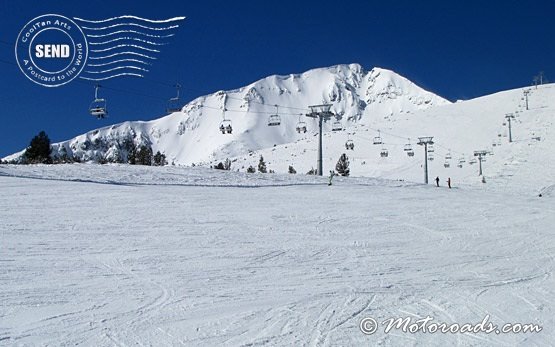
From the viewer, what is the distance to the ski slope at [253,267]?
23.9ft

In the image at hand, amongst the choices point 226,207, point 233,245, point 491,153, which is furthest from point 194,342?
point 491,153

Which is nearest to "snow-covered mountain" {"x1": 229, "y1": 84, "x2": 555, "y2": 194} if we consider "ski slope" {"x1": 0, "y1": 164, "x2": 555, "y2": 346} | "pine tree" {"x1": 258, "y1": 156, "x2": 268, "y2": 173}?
"pine tree" {"x1": 258, "y1": 156, "x2": 268, "y2": 173}

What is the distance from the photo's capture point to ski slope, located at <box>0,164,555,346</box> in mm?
7293

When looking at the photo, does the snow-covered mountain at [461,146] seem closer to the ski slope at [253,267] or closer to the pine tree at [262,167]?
the pine tree at [262,167]

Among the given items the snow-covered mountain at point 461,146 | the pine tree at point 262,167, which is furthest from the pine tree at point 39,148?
the snow-covered mountain at point 461,146

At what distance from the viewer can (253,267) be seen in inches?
439

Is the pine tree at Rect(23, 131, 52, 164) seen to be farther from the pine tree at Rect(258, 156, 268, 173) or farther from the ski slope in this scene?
the ski slope

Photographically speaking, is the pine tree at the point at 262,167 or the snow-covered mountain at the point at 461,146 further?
the pine tree at the point at 262,167

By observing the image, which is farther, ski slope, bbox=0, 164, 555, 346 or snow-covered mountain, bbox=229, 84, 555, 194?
snow-covered mountain, bbox=229, 84, 555, 194

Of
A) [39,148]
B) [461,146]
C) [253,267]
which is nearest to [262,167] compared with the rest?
[39,148]

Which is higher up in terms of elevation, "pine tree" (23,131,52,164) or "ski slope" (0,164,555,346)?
"pine tree" (23,131,52,164)

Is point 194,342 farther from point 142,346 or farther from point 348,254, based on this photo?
point 348,254

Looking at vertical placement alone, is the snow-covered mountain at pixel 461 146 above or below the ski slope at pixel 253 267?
above

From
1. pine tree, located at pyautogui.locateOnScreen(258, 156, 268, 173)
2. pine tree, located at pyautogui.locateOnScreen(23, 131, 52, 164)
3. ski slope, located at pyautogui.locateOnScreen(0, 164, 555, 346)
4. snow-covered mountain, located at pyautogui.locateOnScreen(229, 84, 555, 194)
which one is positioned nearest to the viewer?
ski slope, located at pyautogui.locateOnScreen(0, 164, 555, 346)
